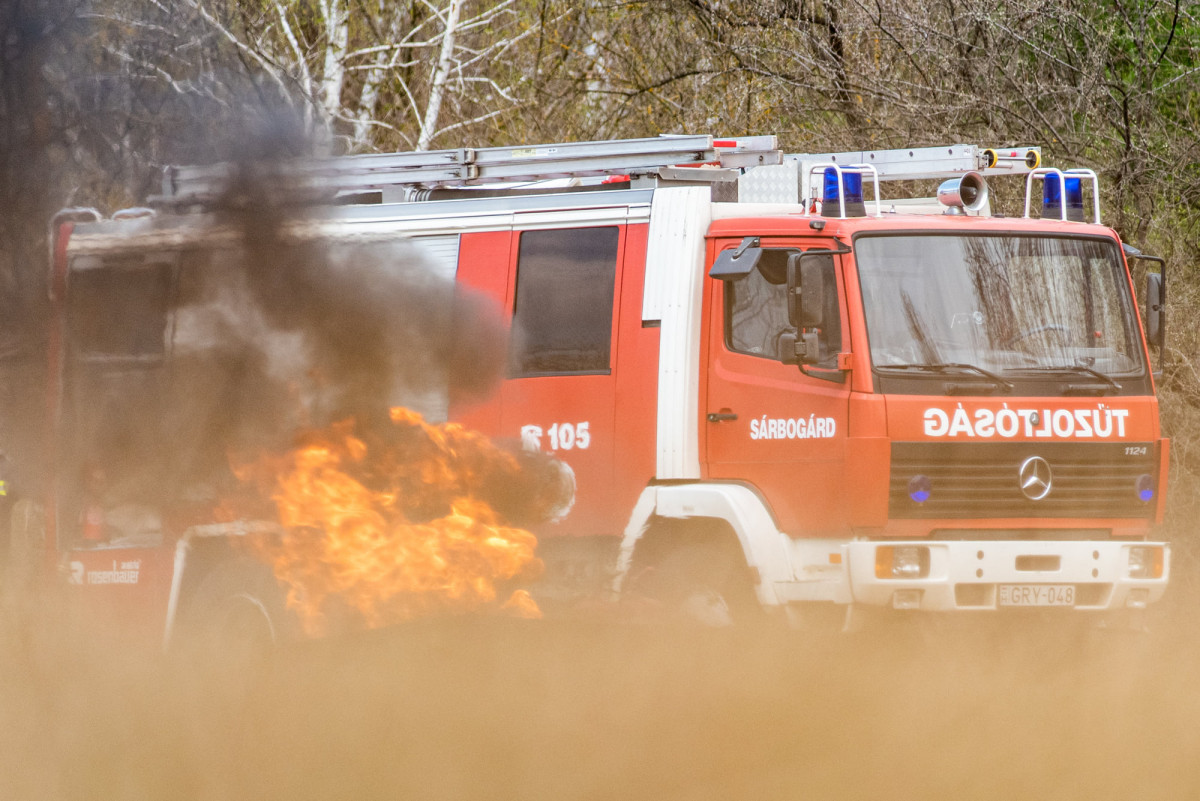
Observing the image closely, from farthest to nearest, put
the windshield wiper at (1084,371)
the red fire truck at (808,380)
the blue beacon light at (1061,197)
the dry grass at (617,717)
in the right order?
the blue beacon light at (1061,197)
the windshield wiper at (1084,371)
the red fire truck at (808,380)
the dry grass at (617,717)

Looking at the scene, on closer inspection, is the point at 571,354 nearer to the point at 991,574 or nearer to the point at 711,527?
the point at 711,527

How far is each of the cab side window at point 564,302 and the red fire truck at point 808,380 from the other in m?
0.01

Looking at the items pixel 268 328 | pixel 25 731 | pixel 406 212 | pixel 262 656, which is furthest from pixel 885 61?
pixel 25 731

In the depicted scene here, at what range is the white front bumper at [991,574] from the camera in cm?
726

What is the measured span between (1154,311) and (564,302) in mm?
3287

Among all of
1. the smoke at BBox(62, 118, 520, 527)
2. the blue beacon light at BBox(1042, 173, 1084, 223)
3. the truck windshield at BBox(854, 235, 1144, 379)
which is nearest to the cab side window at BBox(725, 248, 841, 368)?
the truck windshield at BBox(854, 235, 1144, 379)

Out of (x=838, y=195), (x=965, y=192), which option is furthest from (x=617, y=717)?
(x=965, y=192)

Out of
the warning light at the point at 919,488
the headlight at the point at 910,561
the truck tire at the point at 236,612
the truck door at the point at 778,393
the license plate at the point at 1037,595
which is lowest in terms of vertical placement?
the truck tire at the point at 236,612

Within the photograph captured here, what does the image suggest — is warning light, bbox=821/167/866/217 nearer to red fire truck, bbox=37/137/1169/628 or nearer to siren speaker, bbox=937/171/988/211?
red fire truck, bbox=37/137/1169/628

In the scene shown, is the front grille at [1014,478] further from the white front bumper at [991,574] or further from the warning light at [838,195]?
the warning light at [838,195]

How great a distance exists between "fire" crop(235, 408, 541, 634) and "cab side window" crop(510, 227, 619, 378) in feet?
1.96

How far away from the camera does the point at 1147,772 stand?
20.6 feet

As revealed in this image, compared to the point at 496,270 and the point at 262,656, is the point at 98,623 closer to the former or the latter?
the point at 262,656

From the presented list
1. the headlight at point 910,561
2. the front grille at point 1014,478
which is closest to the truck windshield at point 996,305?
the front grille at point 1014,478
